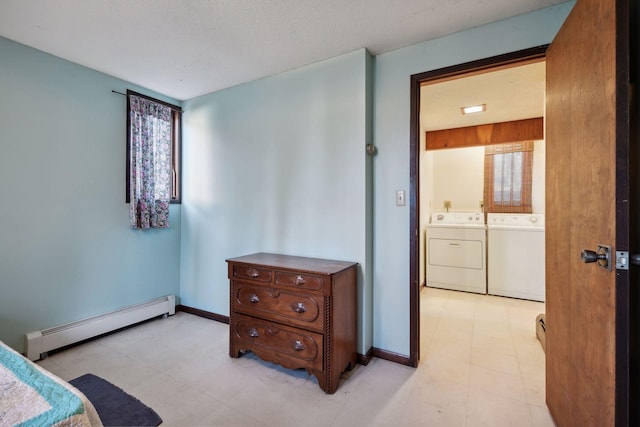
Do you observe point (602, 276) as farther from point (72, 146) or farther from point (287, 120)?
point (72, 146)

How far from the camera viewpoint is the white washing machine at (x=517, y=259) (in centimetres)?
364

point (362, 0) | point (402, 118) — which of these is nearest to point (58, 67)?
point (362, 0)

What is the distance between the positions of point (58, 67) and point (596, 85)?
11.6 feet

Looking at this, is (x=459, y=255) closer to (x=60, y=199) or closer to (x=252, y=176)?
(x=252, y=176)

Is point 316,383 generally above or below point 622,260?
below

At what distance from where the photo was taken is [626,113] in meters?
0.99

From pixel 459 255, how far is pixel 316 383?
2.98 m

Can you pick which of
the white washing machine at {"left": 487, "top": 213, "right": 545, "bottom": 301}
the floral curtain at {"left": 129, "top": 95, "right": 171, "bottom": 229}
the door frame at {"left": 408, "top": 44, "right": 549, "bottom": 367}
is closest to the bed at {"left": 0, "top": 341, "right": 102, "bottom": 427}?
the door frame at {"left": 408, "top": 44, "right": 549, "bottom": 367}

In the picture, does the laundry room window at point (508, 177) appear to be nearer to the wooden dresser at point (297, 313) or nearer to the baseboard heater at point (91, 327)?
the wooden dresser at point (297, 313)

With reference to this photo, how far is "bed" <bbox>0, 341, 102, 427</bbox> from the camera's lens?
0.83 meters

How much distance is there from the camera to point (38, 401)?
0.91m

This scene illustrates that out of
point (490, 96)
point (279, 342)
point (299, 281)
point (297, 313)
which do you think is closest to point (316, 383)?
point (279, 342)

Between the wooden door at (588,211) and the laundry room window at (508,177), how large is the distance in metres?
2.97

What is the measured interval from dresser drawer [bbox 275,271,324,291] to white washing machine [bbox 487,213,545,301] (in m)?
3.08
